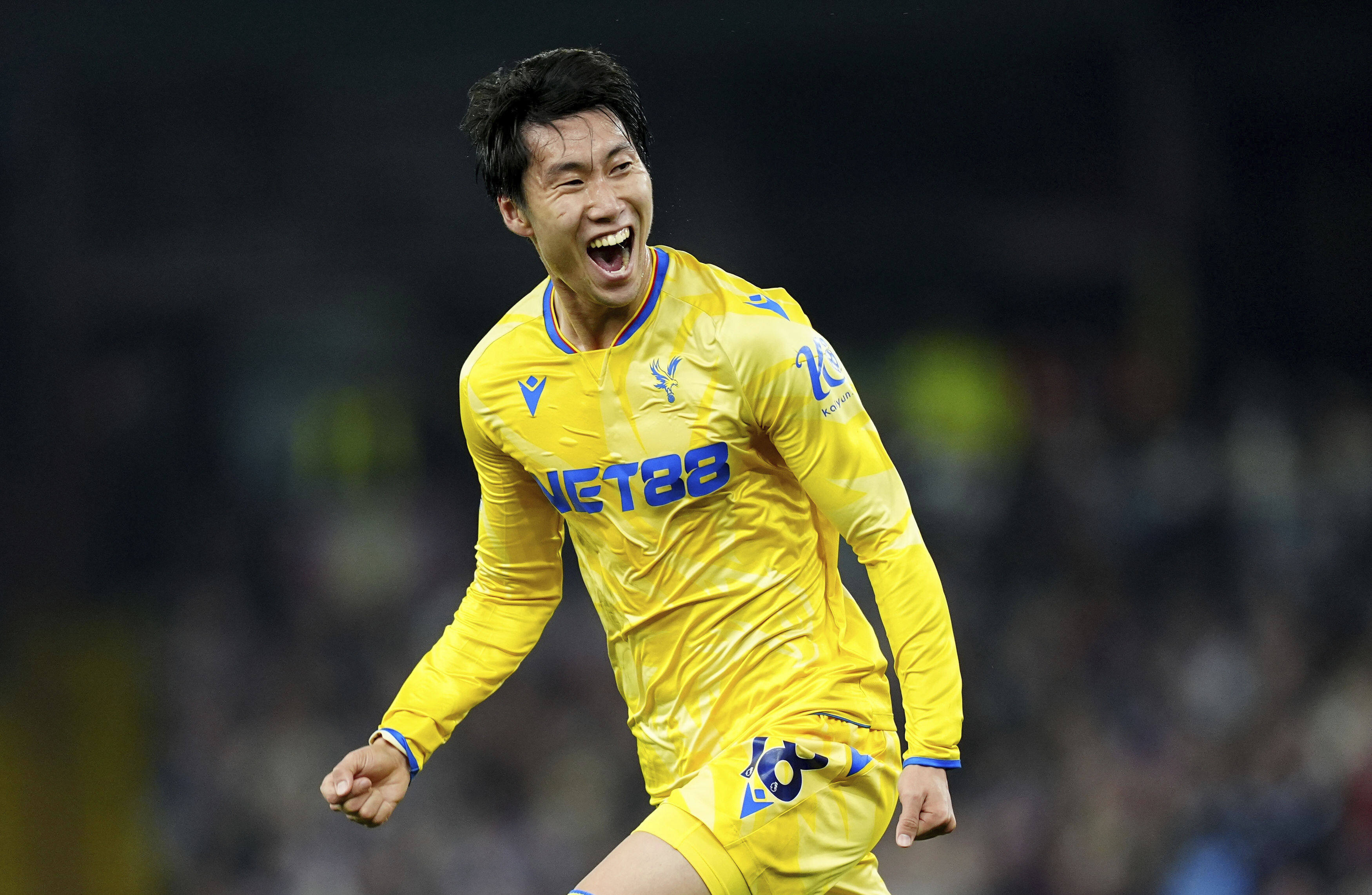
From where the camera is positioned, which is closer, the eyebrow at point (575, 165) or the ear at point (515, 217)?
the eyebrow at point (575, 165)

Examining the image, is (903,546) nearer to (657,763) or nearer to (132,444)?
(657,763)

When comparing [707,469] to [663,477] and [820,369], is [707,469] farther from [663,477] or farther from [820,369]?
[820,369]

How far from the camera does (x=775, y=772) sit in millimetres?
2820

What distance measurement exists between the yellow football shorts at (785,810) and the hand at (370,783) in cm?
57

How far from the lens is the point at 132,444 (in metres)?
8.80

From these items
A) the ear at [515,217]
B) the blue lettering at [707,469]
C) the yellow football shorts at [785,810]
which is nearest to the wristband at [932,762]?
the yellow football shorts at [785,810]

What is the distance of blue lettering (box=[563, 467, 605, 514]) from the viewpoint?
9.79 feet

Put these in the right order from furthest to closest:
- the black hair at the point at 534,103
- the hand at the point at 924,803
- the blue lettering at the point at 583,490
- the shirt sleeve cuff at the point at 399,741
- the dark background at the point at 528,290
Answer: the dark background at the point at 528,290 → the shirt sleeve cuff at the point at 399,741 → the blue lettering at the point at 583,490 → the black hair at the point at 534,103 → the hand at the point at 924,803

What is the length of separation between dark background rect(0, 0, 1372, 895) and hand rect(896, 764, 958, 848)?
524cm

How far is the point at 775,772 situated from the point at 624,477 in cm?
65

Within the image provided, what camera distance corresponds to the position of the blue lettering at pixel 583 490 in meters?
2.98

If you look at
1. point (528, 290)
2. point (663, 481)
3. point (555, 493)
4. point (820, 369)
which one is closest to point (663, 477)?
point (663, 481)

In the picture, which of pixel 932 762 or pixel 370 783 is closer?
pixel 932 762

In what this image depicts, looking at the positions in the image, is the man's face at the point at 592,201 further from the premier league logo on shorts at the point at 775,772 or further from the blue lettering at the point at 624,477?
the premier league logo on shorts at the point at 775,772
